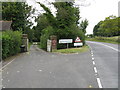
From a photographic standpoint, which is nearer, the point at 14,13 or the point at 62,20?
the point at 62,20

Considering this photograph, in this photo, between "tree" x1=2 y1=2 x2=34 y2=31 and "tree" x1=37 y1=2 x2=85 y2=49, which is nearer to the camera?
"tree" x1=37 y1=2 x2=85 y2=49

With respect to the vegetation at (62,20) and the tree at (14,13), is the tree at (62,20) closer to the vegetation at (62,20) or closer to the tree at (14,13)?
the vegetation at (62,20)

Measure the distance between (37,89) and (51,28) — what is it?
2221cm

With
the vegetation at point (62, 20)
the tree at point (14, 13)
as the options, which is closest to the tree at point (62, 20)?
the vegetation at point (62, 20)

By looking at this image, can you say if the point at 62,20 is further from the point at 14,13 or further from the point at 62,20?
the point at 14,13

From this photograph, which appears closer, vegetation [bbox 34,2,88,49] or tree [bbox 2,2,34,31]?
vegetation [bbox 34,2,88,49]

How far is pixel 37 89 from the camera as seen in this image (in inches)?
298

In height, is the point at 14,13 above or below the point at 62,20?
above

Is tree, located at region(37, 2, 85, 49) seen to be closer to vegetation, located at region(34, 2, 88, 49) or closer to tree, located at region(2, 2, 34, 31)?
vegetation, located at region(34, 2, 88, 49)

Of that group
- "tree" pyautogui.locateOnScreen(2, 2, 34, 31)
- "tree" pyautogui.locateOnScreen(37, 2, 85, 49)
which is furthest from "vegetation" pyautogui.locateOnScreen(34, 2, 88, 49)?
"tree" pyautogui.locateOnScreen(2, 2, 34, 31)

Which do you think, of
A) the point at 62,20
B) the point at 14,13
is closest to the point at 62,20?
the point at 62,20

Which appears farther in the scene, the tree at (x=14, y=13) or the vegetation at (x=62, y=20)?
the tree at (x=14, y=13)

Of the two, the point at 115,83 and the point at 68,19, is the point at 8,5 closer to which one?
the point at 68,19

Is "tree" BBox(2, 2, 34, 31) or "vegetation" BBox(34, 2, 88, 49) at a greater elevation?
"tree" BBox(2, 2, 34, 31)
